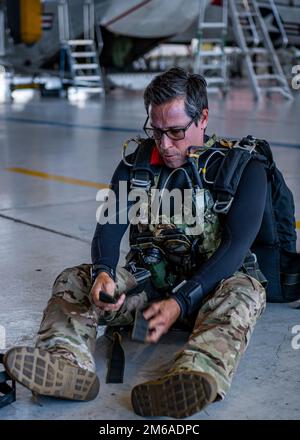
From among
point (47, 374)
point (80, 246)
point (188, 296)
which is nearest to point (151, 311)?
point (188, 296)

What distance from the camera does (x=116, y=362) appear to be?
274cm

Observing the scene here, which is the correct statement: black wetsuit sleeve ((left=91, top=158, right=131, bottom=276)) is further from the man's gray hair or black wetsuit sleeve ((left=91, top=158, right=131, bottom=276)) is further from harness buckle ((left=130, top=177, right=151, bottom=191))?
the man's gray hair

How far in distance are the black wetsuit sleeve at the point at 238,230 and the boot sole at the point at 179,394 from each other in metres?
0.40

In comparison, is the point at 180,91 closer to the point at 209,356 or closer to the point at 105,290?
the point at 105,290

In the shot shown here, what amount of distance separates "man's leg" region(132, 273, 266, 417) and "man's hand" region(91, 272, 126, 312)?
0.27 metres

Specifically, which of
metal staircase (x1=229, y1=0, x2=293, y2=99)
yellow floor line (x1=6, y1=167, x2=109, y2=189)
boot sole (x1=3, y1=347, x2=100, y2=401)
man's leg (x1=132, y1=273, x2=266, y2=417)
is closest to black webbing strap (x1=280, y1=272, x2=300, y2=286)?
man's leg (x1=132, y1=273, x2=266, y2=417)

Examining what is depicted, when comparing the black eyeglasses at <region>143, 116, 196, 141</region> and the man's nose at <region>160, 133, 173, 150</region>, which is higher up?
the black eyeglasses at <region>143, 116, 196, 141</region>

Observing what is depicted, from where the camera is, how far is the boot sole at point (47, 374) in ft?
7.50

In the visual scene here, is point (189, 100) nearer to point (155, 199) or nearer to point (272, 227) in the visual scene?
point (155, 199)

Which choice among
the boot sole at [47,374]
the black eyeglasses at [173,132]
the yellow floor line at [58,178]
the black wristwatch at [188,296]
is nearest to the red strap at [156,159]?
the black eyeglasses at [173,132]

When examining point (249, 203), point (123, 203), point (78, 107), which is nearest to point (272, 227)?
point (249, 203)

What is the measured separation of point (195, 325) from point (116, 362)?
1.09ft

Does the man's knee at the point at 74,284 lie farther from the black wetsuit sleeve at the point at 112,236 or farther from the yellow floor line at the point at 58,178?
the yellow floor line at the point at 58,178

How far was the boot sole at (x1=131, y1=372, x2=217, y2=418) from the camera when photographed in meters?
2.19
